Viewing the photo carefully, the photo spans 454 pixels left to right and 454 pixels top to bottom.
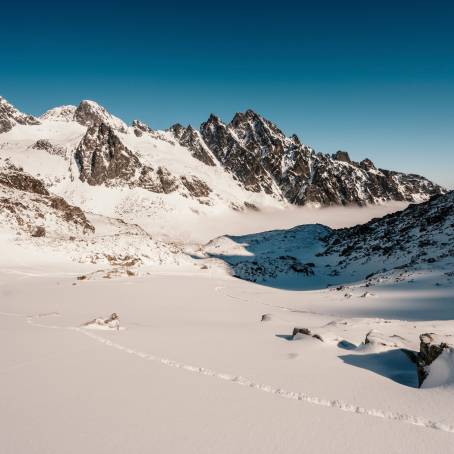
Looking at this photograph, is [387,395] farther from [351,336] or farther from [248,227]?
[248,227]

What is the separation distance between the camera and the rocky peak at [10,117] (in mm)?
166375

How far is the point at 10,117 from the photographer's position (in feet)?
568

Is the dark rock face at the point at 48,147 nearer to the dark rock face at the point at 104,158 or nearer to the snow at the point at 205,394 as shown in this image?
the dark rock face at the point at 104,158

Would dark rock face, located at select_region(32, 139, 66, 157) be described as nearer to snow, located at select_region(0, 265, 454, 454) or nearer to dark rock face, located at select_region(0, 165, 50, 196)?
dark rock face, located at select_region(0, 165, 50, 196)

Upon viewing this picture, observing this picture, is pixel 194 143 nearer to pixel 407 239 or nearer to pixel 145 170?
pixel 145 170

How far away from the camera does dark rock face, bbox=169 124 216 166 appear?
187375 millimetres

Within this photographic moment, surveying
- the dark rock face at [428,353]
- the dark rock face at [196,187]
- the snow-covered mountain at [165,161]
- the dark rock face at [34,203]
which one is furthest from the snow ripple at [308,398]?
the dark rock face at [196,187]

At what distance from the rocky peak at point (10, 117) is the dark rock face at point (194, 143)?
73.6 m

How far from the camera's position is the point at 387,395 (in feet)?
19.4

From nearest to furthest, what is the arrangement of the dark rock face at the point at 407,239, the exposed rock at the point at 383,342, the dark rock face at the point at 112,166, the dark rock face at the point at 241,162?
1. the exposed rock at the point at 383,342
2. the dark rock face at the point at 407,239
3. the dark rock face at the point at 112,166
4. the dark rock face at the point at 241,162

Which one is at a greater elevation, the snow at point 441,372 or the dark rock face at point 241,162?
the dark rock face at point 241,162

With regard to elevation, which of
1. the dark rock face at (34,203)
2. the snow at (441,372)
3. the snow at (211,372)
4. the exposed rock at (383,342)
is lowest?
the snow at (211,372)

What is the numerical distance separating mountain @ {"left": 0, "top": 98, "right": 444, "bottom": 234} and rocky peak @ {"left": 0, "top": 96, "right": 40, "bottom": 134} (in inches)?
16.1

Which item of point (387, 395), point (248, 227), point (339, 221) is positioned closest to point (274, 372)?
point (387, 395)
